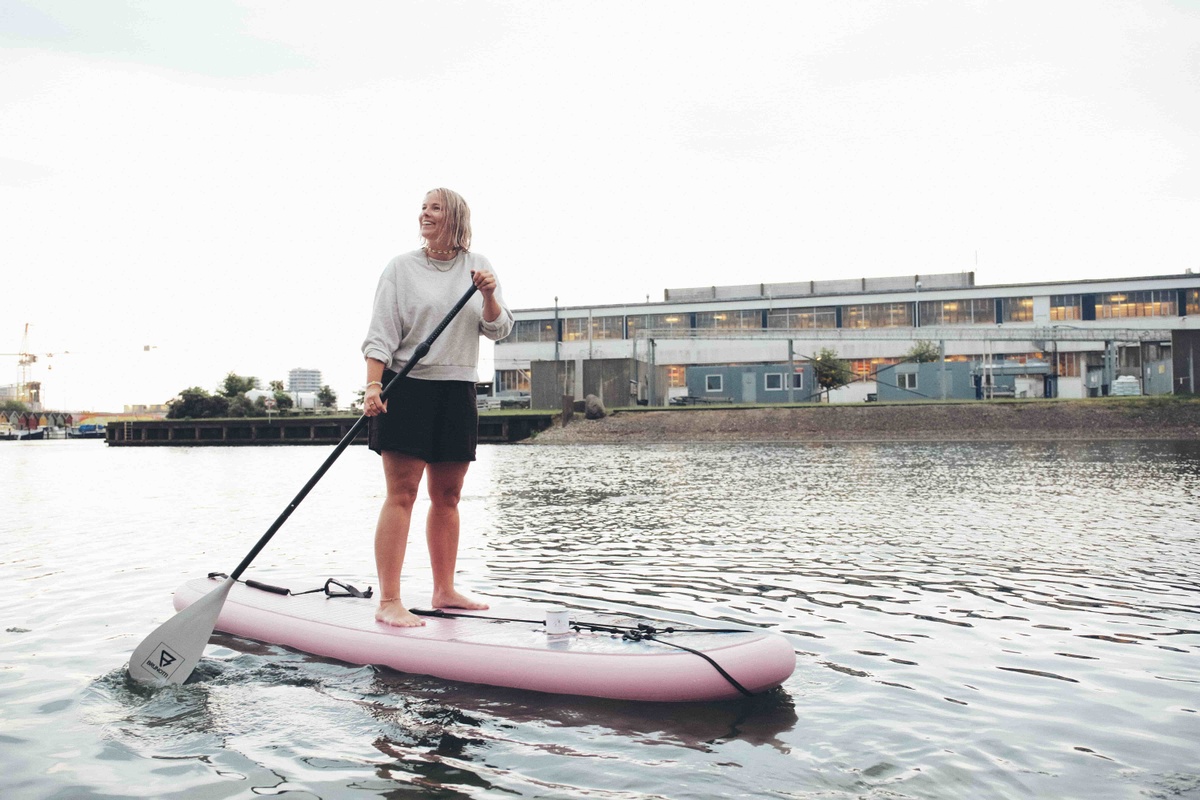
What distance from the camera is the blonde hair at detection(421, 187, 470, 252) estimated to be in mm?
5012

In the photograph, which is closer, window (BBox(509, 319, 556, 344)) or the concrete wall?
the concrete wall

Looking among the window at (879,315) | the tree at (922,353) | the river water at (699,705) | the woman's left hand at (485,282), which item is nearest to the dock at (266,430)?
the tree at (922,353)

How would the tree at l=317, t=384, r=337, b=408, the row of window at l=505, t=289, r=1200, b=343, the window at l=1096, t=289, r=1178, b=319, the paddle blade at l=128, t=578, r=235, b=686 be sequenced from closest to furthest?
1. the paddle blade at l=128, t=578, r=235, b=686
2. the window at l=1096, t=289, r=1178, b=319
3. the row of window at l=505, t=289, r=1200, b=343
4. the tree at l=317, t=384, r=337, b=408

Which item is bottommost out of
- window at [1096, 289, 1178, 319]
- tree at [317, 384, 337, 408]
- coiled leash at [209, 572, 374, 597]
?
coiled leash at [209, 572, 374, 597]

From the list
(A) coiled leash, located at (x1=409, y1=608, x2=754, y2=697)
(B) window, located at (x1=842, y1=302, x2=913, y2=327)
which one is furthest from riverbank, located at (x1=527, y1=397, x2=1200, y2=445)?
(A) coiled leash, located at (x1=409, y1=608, x2=754, y2=697)

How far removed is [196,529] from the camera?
11.5 meters

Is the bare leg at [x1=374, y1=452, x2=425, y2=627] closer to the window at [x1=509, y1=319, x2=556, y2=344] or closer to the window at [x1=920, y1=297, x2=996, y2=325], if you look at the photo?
the window at [x1=920, y1=297, x2=996, y2=325]

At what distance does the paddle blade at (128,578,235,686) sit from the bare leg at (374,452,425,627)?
0.92m

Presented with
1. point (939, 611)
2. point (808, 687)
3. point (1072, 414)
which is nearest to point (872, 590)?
point (939, 611)

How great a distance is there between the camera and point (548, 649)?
416cm

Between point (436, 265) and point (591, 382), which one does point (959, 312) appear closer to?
point (591, 382)

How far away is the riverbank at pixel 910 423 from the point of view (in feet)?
113

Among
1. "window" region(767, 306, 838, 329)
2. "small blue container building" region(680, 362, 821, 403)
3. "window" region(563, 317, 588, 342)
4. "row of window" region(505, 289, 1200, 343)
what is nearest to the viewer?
"small blue container building" region(680, 362, 821, 403)

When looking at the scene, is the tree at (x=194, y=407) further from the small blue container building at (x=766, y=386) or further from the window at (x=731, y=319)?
the window at (x=731, y=319)
